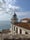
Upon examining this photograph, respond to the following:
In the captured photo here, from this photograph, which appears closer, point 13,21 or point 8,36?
point 8,36

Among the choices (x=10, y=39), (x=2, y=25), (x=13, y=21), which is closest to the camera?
(x=10, y=39)

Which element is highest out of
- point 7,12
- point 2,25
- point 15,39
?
point 7,12

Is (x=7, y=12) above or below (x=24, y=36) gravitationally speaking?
above

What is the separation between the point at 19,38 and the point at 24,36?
0.15 m

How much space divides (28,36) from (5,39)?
2.08ft

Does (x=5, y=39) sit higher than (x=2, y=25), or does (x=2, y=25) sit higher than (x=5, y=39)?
(x=2, y=25)

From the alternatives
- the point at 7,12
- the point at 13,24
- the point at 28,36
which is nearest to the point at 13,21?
the point at 13,24

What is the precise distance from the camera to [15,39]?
2430 mm

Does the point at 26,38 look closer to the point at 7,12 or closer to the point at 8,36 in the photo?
the point at 8,36

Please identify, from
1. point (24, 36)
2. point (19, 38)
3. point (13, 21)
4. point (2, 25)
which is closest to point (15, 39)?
point (19, 38)

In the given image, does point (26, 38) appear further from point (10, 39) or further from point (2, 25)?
point (2, 25)

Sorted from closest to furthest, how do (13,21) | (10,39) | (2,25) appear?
(10,39)
(2,25)
(13,21)

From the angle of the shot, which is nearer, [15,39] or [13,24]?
[15,39]

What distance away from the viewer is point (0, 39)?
2434 millimetres
